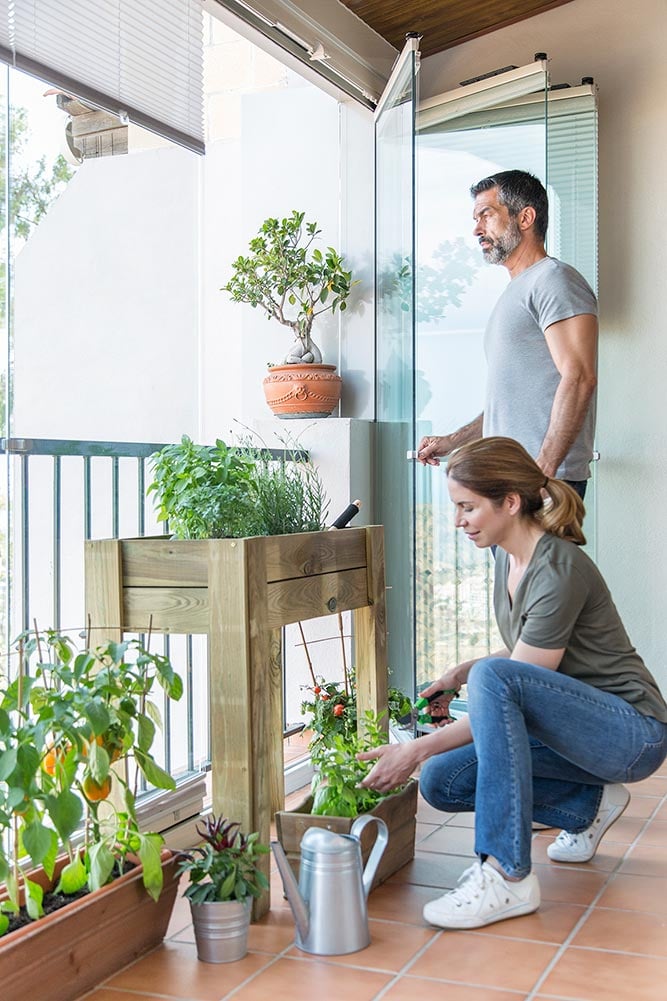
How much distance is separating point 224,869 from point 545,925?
2.05ft

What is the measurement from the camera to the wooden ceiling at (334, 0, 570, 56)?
371 cm

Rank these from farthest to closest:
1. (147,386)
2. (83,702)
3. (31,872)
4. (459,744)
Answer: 1. (147,386)
2. (459,744)
3. (31,872)
4. (83,702)

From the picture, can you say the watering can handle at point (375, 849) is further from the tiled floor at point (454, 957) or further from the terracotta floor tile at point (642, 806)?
the terracotta floor tile at point (642, 806)

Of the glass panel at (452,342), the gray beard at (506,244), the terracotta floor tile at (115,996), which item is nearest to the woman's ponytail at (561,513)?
the gray beard at (506,244)

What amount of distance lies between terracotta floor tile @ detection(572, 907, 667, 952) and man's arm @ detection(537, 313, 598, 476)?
1024 millimetres

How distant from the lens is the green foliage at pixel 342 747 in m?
2.26

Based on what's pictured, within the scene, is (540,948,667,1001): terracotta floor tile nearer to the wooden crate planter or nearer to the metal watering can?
the metal watering can

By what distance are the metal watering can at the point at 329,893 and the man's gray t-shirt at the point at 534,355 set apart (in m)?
1.19

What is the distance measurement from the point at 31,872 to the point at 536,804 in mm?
1098

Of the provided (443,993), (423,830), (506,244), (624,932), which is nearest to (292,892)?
(443,993)

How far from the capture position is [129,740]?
191 cm

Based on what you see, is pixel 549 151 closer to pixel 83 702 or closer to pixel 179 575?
pixel 179 575

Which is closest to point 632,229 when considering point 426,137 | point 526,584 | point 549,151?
point 549,151

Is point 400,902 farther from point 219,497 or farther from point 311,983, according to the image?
point 219,497
